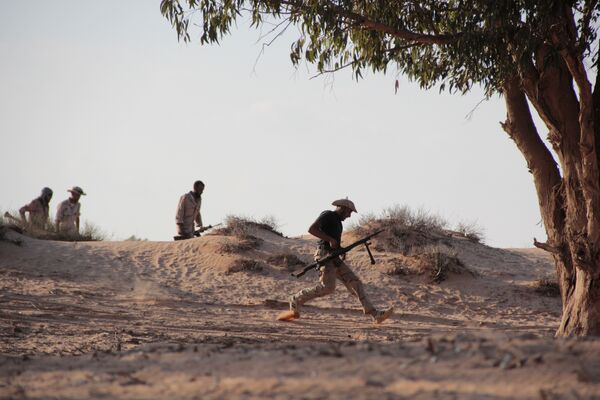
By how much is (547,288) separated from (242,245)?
6410 mm

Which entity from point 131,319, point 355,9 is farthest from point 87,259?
point 355,9

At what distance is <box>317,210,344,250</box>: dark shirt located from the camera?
11859mm

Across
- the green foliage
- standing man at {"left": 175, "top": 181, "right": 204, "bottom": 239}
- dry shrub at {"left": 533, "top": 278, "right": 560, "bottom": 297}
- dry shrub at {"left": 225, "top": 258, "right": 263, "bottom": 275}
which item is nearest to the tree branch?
the green foliage

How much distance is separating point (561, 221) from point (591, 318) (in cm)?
142

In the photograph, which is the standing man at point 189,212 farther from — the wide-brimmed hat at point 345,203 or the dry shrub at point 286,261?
the wide-brimmed hat at point 345,203

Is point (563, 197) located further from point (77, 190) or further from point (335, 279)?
point (77, 190)

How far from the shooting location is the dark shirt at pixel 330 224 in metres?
11.9

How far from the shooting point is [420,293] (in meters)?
15.5

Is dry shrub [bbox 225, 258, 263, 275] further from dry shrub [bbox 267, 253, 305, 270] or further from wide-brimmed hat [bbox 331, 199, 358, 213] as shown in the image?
wide-brimmed hat [bbox 331, 199, 358, 213]

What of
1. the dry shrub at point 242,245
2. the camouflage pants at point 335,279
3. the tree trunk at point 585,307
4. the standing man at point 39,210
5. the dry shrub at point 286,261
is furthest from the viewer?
the standing man at point 39,210

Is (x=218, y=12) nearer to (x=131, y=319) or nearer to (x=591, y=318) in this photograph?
(x=131, y=319)

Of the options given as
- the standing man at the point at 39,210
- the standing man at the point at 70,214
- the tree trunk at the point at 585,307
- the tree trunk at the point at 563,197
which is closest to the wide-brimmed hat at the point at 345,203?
Answer: the tree trunk at the point at 563,197

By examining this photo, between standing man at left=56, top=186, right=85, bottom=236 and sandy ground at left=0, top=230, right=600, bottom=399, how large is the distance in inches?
46.4

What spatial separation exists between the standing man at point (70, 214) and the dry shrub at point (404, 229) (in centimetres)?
648
